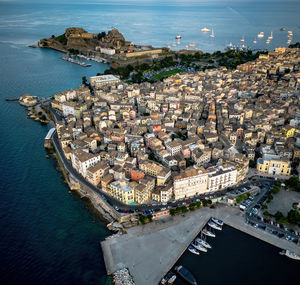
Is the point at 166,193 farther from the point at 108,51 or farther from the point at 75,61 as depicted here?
the point at 108,51

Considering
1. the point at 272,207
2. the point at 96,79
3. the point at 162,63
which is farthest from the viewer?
the point at 162,63

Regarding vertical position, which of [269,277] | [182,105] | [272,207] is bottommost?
[269,277]

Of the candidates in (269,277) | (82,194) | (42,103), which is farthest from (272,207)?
(42,103)

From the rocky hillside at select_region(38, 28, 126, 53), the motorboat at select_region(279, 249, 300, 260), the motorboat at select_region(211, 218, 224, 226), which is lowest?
the motorboat at select_region(279, 249, 300, 260)

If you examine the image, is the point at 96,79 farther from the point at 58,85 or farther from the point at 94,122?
the point at 94,122

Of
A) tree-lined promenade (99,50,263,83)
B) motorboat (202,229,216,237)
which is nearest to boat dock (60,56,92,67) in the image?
tree-lined promenade (99,50,263,83)

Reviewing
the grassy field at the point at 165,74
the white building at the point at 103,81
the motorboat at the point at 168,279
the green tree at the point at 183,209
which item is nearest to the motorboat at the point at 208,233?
the green tree at the point at 183,209

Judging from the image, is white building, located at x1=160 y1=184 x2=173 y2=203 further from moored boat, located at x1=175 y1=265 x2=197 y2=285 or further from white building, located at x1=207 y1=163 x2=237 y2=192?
moored boat, located at x1=175 y1=265 x2=197 y2=285
